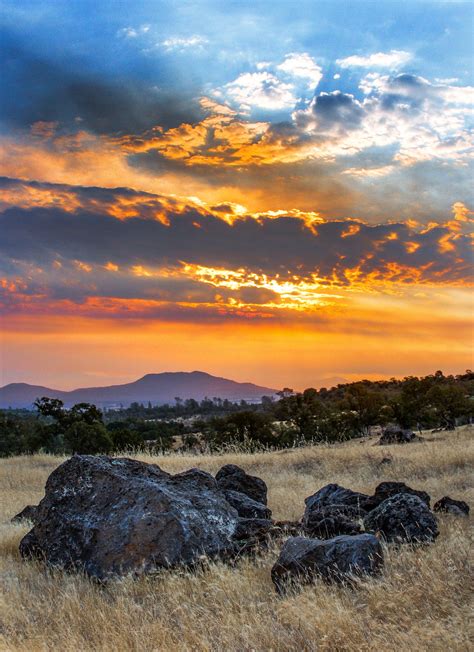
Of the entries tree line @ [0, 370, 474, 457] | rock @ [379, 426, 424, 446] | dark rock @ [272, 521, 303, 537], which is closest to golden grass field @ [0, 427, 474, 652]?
dark rock @ [272, 521, 303, 537]

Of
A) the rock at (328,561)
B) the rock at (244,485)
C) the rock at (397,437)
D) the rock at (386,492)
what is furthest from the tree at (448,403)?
the rock at (328,561)

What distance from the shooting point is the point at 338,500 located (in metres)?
13.2

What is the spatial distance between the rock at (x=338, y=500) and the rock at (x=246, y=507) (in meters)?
0.87

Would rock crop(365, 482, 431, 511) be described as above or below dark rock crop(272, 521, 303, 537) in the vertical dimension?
above

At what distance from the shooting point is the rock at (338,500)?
12394 millimetres

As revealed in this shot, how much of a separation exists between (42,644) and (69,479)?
4.31m

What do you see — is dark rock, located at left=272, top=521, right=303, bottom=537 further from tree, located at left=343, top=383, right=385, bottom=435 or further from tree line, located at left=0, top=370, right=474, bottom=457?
tree, located at left=343, top=383, right=385, bottom=435

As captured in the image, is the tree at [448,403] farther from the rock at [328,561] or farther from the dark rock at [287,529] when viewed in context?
the rock at [328,561]

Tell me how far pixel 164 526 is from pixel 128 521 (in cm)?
60

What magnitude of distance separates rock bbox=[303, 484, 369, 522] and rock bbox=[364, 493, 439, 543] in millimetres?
1356

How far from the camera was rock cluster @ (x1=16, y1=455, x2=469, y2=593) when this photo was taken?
30.6 feet

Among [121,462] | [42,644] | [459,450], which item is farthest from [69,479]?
[459,450]

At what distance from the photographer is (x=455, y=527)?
11.1 metres

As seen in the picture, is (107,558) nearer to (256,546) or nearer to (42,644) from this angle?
(256,546)
